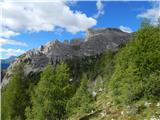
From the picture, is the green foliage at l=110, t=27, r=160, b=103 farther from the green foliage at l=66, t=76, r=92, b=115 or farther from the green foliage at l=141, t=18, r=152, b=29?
the green foliage at l=66, t=76, r=92, b=115

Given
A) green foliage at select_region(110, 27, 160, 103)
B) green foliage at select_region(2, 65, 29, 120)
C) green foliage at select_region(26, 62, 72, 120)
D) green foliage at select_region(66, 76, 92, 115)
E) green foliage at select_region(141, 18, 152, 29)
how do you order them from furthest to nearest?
green foliage at select_region(2, 65, 29, 120)
green foliage at select_region(66, 76, 92, 115)
green foliage at select_region(26, 62, 72, 120)
green foliage at select_region(141, 18, 152, 29)
green foliage at select_region(110, 27, 160, 103)

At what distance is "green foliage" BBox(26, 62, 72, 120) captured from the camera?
4538 cm

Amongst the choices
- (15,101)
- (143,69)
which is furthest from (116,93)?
(15,101)

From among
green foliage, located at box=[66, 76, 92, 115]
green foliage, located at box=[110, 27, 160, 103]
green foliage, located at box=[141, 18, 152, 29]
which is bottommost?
green foliage, located at box=[66, 76, 92, 115]

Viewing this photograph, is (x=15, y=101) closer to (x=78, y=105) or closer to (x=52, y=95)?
(x=78, y=105)

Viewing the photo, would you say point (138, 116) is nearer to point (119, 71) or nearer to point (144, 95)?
point (144, 95)

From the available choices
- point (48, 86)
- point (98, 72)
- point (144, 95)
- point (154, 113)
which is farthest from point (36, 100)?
point (98, 72)

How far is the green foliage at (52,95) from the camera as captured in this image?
4538 cm

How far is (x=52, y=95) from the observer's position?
4556 cm

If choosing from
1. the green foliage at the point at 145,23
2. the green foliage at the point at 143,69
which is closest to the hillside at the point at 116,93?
the green foliage at the point at 143,69

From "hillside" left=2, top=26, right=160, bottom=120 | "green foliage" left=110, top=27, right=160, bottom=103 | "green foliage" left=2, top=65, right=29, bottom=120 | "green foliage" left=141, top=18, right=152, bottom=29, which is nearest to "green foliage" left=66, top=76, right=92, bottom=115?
"hillside" left=2, top=26, right=160, bottom=120

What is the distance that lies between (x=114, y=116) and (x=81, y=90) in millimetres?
22526

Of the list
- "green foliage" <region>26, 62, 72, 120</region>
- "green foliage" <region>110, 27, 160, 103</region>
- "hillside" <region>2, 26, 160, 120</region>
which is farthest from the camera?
"green foliage" <region>26, 62, 72, 120</region>

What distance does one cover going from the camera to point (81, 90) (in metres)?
58.8
